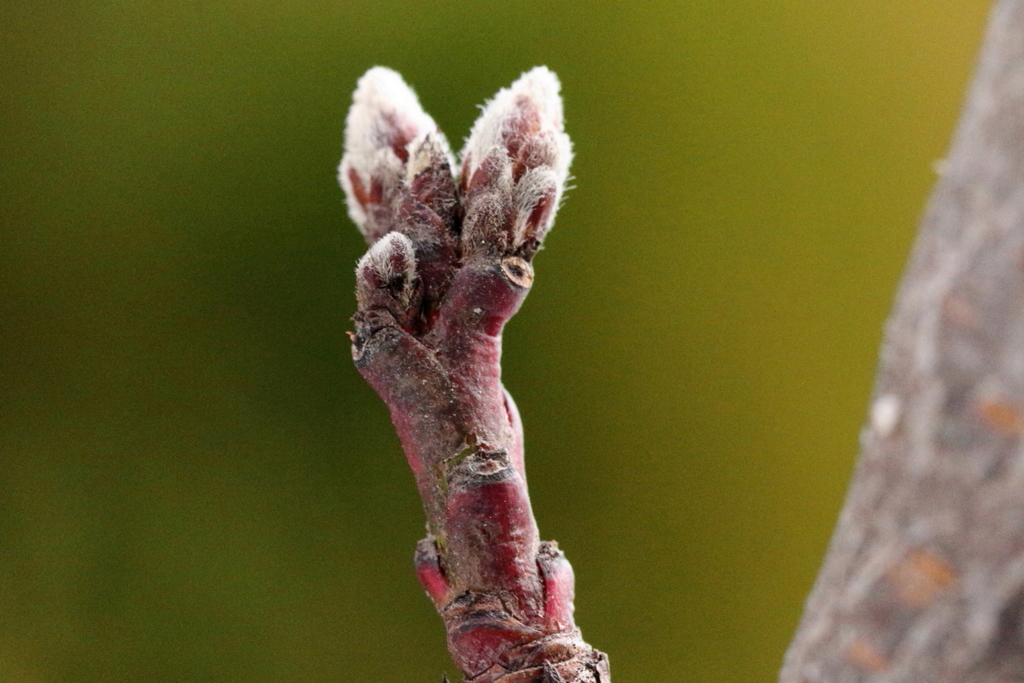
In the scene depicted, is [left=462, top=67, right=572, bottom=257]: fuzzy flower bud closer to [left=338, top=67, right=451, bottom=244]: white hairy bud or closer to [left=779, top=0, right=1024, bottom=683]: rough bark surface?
[left=338, top=67, right=451, bottom=244]: white hairy bud

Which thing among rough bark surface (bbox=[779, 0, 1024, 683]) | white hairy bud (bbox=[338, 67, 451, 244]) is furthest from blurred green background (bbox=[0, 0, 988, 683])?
rough bark surface (bbox=[779, 0, 1024, 683])

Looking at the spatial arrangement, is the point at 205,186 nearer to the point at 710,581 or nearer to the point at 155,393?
the point at 155,393

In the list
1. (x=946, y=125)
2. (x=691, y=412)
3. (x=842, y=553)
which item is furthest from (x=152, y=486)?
(x=946, y=125)

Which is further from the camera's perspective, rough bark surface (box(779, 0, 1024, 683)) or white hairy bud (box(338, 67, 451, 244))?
white hairy bud (box(338, 67, 451, 244))

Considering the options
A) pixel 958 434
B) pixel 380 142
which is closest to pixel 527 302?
pixel 380 142

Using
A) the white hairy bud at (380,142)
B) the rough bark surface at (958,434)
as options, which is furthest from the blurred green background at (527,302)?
the rough bark surface at (958,434)

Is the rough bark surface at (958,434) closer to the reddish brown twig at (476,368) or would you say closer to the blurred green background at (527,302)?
the reddish brown twig at (476,368)
